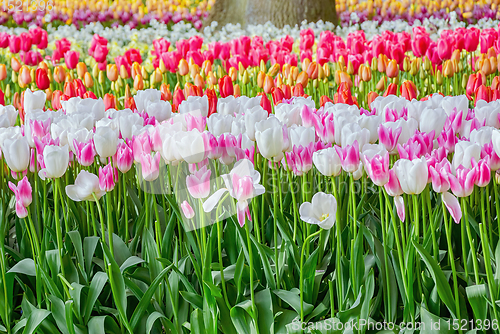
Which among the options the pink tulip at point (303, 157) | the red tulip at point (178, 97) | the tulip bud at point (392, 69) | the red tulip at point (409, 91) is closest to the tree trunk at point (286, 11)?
the tulip bud at point (392, 69)

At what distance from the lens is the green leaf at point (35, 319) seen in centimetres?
159

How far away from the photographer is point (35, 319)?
161 centimetres

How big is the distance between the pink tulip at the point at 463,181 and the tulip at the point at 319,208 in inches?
11.9

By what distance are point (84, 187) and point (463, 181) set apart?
1057mm

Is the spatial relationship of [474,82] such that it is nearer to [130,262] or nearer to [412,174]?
[412,174]

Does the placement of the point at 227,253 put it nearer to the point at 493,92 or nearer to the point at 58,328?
the point at 58,328

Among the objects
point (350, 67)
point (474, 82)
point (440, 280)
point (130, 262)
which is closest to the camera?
point (440, 280)

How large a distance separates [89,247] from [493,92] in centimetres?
198

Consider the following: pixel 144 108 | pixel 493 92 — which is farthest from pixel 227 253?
pixel 493 92

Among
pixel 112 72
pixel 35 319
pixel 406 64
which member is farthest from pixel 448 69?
pixel 35 319

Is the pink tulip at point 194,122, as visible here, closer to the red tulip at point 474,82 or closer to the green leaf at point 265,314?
the green leaf at point 265,314

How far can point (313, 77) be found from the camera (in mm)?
3496

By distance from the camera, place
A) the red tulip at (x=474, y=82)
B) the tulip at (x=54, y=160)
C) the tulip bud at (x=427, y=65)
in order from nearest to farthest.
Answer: the tulip at (x=54, y=160)
the red tulip at (x=474, y=82)
the tulip bud at (x=427, y=65)

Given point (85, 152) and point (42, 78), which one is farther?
point (42, 78)
